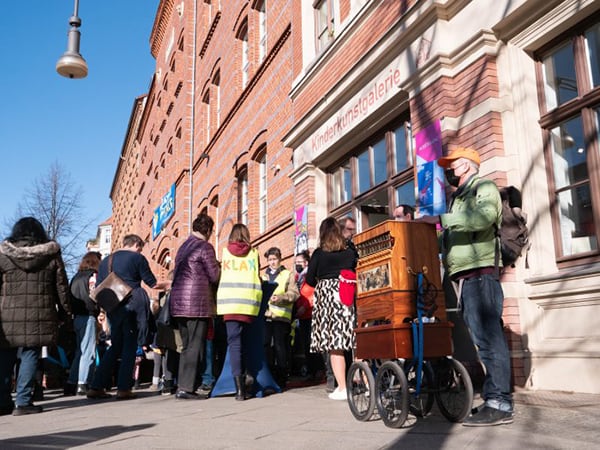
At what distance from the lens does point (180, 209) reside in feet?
73.7

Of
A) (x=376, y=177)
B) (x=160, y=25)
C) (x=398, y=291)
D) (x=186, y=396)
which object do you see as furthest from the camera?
(x=160, y=25)

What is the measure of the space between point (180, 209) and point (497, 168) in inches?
696

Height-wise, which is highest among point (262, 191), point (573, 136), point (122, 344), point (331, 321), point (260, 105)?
point (260, 105)

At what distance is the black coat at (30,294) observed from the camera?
5906 mm

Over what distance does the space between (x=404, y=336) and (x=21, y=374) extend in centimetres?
396

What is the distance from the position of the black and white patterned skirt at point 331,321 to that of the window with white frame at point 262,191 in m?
8.12

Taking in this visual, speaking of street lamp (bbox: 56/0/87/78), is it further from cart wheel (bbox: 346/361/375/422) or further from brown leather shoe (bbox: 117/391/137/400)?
cart wheel (bbox: 346/361/375/422)

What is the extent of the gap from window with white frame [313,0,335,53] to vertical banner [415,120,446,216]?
12.7ft

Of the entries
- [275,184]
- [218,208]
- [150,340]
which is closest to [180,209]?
[218,208]

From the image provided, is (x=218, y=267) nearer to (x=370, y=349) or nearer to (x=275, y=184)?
(x=370, y=349)

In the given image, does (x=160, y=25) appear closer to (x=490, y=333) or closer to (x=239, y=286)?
(x=239, y=286)

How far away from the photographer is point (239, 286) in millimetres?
6516

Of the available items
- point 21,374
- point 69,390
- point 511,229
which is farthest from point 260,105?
point 511,229

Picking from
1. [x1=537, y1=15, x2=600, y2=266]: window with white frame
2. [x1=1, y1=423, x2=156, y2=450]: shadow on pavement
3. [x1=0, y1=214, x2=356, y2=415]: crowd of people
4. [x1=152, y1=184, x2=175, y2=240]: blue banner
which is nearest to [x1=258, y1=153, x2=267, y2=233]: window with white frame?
[x1=0, y1=214, x2=356, y2=415]: crowd of people
